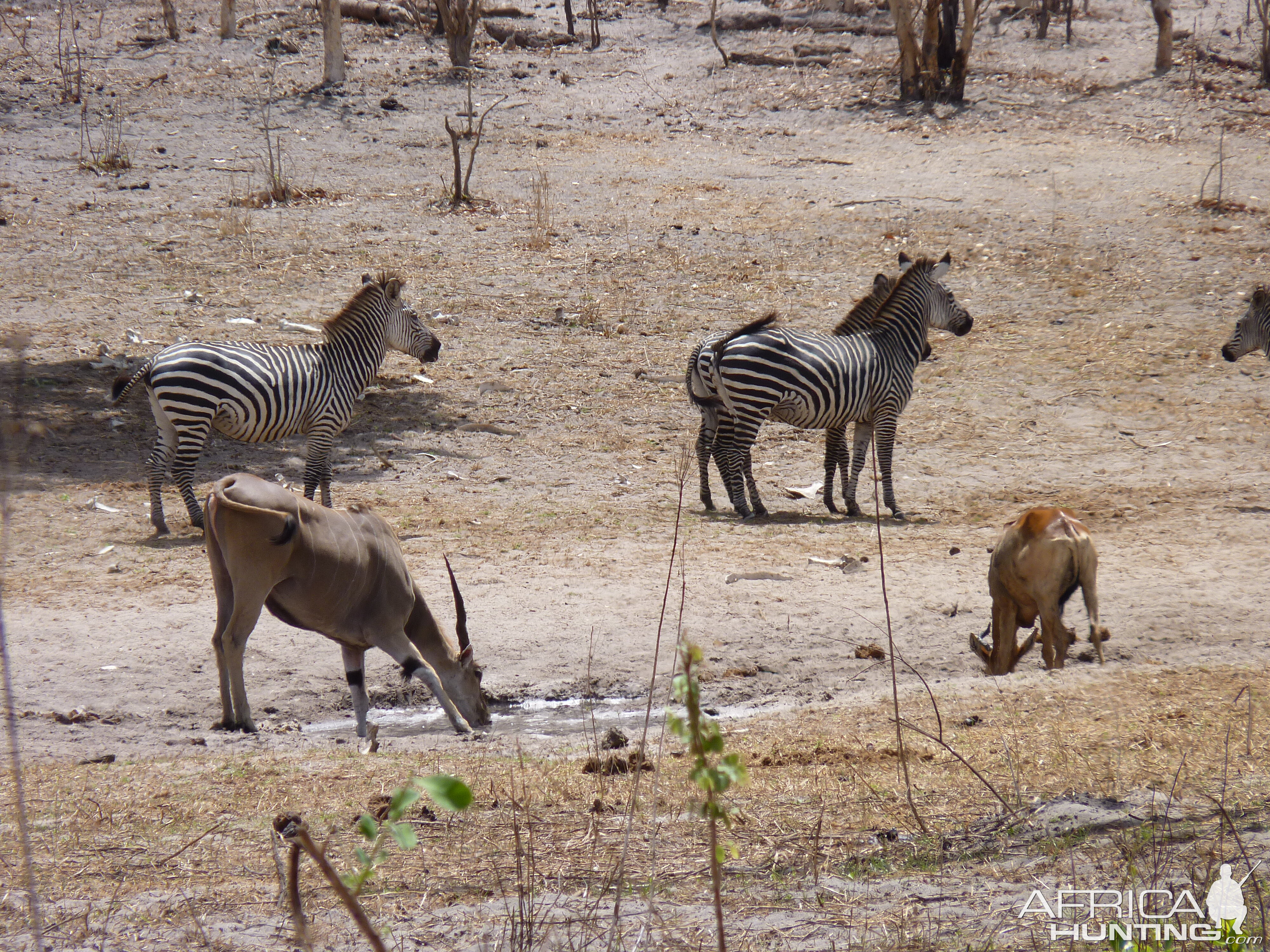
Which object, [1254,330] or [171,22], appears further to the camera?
[171,22]

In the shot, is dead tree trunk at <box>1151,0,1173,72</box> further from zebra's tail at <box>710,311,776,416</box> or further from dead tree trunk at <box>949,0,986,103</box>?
zebra's tail at <box>710,311,776,416</box>

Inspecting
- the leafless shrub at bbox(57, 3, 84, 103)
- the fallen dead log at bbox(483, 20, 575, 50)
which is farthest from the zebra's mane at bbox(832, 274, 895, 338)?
the fallen dead log at bbox(483, 20, 575, 50)

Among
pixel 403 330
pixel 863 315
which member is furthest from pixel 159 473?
pixel 863 315

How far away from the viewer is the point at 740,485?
11.2m

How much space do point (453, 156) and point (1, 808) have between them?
1527 centimetres

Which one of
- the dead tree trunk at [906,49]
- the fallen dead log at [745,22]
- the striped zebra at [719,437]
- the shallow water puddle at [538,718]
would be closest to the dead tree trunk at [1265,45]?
the dead tree trunk at [906,49]

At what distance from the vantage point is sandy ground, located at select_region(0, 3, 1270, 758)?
813cm

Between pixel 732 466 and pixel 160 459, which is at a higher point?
pixel 160 459

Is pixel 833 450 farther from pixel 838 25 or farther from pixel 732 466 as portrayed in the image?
pixel 838 25

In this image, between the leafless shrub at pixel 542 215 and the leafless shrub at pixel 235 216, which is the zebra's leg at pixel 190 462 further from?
the leafless shrub at pixel 542 215

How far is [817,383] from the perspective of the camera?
11.4 meters

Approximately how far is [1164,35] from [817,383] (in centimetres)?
1818

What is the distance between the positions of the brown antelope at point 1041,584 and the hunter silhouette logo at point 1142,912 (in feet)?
11.2

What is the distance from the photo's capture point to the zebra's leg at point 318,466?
1072 cm
